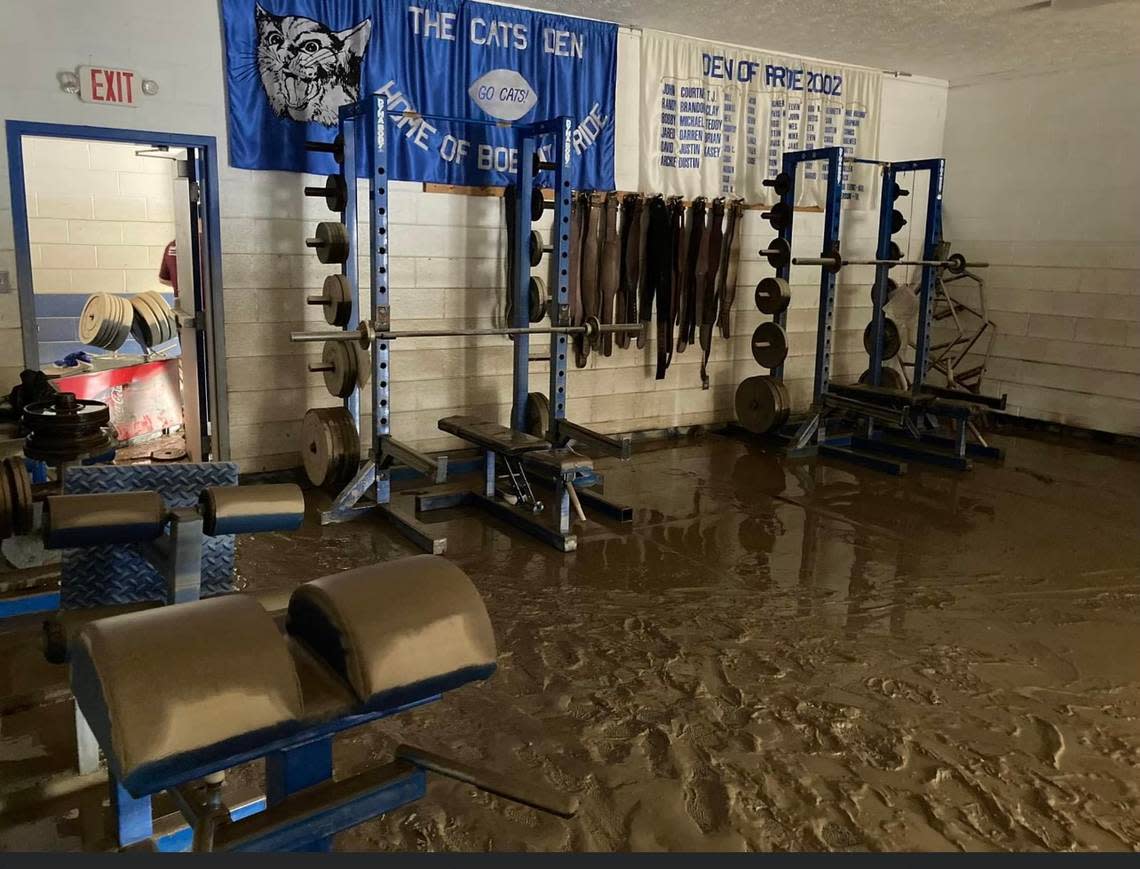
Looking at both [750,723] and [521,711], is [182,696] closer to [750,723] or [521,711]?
[521,711]

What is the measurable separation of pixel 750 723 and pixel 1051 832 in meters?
0.78

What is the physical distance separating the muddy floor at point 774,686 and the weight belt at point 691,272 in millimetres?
1711

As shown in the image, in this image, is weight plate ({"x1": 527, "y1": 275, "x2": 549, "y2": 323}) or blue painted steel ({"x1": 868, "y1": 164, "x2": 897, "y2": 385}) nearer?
weight plate ({"x1": 527, "y1": 275, "x2": 549, "y2": 323})

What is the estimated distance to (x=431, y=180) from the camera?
5227 millimetres

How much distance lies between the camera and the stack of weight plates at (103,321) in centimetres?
444

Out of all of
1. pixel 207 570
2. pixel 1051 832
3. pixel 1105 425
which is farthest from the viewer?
pixel 1105 425

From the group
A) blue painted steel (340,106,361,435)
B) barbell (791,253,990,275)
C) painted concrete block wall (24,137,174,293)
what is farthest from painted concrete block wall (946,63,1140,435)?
painted concrete block wall (24,137,174,293)

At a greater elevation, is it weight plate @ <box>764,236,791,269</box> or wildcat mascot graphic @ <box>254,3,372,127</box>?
wildcat mascot graphic @ <box>254,3,372,127</box>

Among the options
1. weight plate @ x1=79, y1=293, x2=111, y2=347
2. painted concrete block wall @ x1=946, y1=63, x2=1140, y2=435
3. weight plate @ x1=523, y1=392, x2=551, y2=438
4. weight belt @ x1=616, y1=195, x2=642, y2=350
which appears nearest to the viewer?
weight plate @ x1=79, y1=293, x2=111, y2=347

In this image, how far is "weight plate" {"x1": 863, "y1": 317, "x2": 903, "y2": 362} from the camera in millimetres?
6461

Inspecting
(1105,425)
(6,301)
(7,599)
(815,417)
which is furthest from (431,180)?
(1105,425)

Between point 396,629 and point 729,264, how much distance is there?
5410 mm

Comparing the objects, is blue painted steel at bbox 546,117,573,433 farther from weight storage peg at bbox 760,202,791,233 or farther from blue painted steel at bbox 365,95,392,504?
weight storage peg at bbox 760,202,791,233

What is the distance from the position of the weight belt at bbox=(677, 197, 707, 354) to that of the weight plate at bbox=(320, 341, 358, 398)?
2.45 metres
